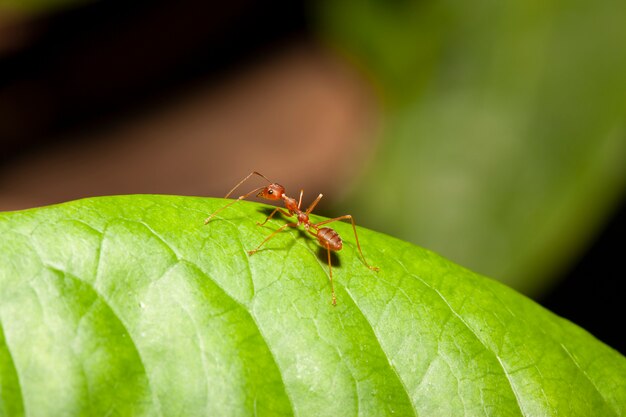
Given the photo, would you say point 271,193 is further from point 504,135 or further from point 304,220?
point 504,135

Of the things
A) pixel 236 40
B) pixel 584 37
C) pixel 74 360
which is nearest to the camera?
pixel 74 360

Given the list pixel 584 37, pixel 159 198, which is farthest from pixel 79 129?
pixel 159 198

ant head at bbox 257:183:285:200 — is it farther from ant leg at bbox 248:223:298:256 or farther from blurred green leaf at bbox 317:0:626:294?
blurred green leaf at bbox 317:0:626:294

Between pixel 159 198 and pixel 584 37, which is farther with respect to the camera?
→ pixel 584 37

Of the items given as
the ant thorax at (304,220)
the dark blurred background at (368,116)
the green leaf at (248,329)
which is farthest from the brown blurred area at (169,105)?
the green leaf at (248,329)

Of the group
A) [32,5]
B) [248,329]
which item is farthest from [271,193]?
[32,5]

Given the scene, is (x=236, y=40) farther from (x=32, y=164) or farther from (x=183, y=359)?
(x=183, y=359)

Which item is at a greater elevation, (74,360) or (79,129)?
(74,360)

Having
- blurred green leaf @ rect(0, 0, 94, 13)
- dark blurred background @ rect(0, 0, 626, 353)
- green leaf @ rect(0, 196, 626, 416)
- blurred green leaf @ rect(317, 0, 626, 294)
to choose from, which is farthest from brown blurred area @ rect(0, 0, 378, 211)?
green leaf @ rect(0, 196, 626, 416)
